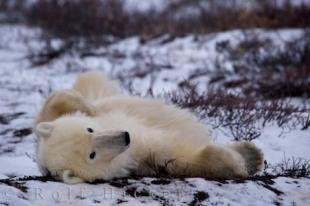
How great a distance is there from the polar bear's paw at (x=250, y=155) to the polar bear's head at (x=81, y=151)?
0.75 meters

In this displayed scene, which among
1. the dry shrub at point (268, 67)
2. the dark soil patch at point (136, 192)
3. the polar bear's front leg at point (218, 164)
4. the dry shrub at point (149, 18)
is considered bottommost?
the dark soil patch at point (136, 192)

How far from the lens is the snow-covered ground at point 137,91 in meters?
2.63

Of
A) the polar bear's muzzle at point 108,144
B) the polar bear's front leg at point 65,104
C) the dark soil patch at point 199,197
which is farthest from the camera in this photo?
the polar bear's front leg at point 65,104

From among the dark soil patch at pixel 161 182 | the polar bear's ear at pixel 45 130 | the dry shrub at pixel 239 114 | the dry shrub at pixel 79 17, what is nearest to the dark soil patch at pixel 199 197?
the dark soil patch at pixel 161 182

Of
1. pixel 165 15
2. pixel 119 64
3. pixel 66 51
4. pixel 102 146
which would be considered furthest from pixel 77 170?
pixel 165 15

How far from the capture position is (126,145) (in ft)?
9.00

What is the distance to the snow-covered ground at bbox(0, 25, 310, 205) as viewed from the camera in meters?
2.63

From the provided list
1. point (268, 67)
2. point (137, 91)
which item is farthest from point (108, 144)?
point (268, 67)

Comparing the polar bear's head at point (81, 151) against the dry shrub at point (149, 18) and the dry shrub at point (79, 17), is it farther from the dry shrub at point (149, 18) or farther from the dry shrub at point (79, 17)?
the dry shrub at point (79, 17)

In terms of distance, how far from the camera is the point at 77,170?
2826 mm

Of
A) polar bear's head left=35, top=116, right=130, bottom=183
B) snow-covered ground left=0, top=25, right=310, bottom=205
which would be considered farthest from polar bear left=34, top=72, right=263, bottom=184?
snow-covered ground left=0, top=25, right=310, bottom=205

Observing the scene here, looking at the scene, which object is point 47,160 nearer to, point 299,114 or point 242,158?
point 242,158

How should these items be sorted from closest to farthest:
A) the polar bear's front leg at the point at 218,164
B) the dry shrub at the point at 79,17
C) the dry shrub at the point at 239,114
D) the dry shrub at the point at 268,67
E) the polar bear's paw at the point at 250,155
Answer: the polar bear's front leg at the point at 218,164 → the polar bear's paw at the point at 250,155 → the dry shrub at the point at 239,114 → the dry shrub at the point at 268,67 → the dry shrub at the point at 79,17

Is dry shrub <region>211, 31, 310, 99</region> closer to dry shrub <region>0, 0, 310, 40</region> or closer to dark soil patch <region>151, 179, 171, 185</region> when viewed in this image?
dry shrub <region>0, 0, 310, 40</region>
